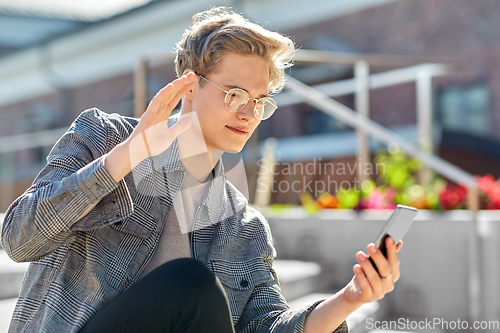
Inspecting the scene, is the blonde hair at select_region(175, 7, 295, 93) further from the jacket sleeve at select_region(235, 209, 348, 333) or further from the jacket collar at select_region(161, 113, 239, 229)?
the jacket sleeve at select_region(235, 209, 348, 333)

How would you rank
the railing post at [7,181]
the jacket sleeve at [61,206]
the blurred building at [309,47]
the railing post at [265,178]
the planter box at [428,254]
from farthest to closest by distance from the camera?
the blurred building at [309,47]
the railing post at [7,181]
the railing post at [265,178]
the planter box at [428,254]
the jacket sleeve at [61,206]

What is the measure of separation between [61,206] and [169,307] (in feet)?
0.96

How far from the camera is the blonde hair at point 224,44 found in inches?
47.9

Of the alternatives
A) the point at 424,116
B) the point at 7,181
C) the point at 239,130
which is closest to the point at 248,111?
the point at 239,130

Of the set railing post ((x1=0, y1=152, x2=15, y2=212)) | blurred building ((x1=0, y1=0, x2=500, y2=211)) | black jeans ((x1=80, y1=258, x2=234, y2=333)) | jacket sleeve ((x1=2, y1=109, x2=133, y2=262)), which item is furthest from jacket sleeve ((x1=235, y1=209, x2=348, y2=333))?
railing post ((x1=0, y1=152, x2=15, y2=212))

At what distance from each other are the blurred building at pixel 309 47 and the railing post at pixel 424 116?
0.37 metres

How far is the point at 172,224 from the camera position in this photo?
119 centimetres

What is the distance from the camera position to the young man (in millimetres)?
936

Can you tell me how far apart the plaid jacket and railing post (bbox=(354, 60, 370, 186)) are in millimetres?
2467

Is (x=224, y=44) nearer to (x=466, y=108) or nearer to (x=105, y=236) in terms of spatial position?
(x=105, y=236)

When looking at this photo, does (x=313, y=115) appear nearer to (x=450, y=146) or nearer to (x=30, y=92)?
(x=450, y=146)

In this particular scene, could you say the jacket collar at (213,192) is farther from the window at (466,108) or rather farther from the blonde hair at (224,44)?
the window at (466,108)

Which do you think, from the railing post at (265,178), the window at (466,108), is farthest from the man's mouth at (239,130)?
the window at (466,108)

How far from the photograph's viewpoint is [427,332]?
2.59m
